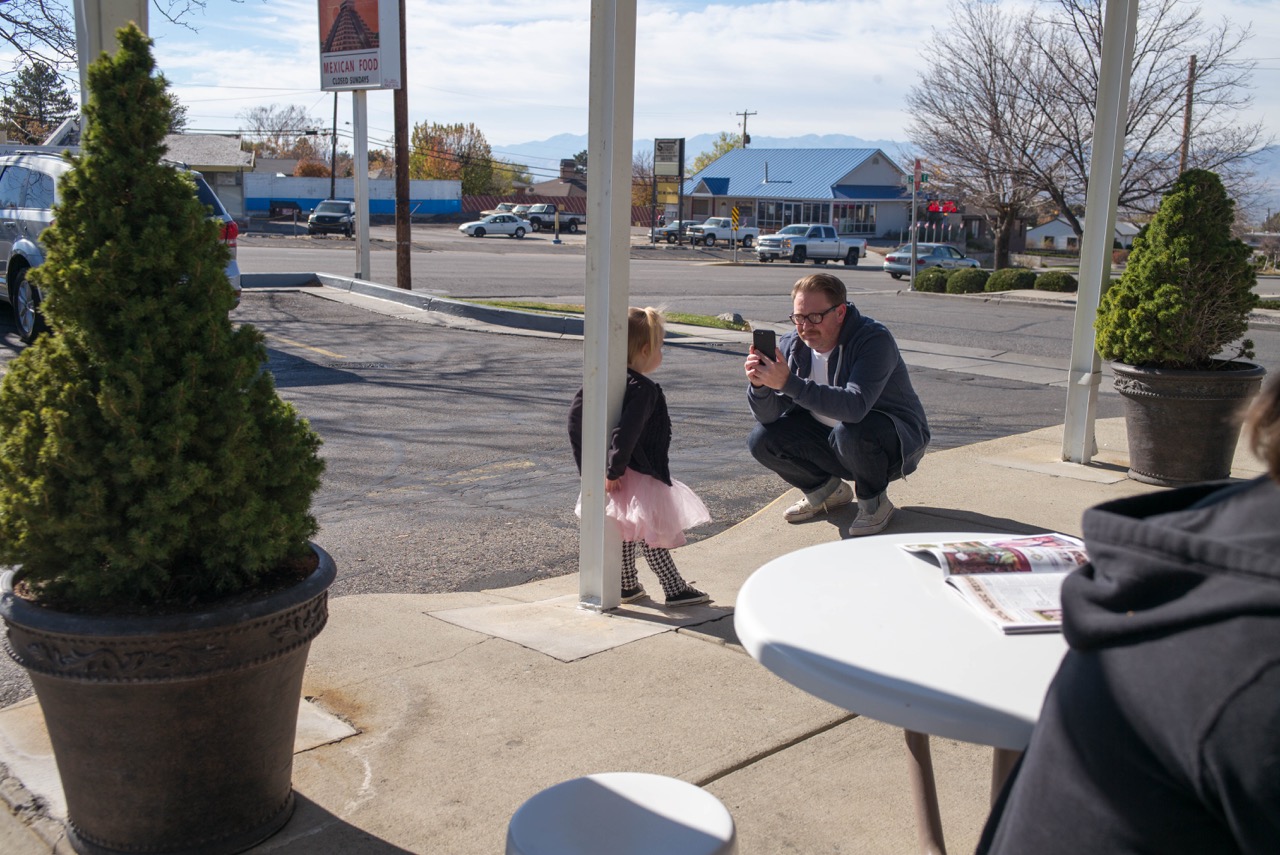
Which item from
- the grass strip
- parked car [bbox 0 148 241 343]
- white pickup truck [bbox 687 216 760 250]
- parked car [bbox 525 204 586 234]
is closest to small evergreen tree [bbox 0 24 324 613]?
parked car [bbox 0 148 241 343]

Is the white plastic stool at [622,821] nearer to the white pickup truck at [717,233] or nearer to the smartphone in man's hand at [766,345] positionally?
the smartphone in man's hand at [766,345]

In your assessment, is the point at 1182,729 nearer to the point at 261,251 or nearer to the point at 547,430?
the point at 547,430

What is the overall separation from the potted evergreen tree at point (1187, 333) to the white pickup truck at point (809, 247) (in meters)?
40.8

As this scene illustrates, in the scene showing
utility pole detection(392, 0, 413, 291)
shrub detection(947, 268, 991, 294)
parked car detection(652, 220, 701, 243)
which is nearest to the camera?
utility pole detection(392, 0, 413, 291)

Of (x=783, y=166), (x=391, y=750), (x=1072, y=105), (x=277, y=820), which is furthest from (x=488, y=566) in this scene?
(x=783, y=166)

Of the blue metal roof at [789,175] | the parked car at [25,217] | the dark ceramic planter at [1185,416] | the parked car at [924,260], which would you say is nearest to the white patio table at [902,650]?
the dark ceramic planter at [1185,416]

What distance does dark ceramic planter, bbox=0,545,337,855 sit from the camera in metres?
2.53

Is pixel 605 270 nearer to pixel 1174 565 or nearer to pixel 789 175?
pixel 1174 565

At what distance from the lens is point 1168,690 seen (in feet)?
3.84

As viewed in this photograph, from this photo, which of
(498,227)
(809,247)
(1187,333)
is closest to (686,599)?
(1187,333)

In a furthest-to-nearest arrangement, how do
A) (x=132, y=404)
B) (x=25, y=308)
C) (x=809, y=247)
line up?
(x=809, y=247), (x=25, y=308), (x=132, y=404)

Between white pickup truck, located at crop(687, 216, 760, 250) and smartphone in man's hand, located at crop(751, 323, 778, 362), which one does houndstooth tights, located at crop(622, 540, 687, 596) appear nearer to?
smartphone in man's hand, located at crop(751, 323, 778, 362)

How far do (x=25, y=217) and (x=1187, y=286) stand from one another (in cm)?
1082

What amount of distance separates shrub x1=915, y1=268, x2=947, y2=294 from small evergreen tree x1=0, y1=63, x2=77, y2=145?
20774 millimetres
